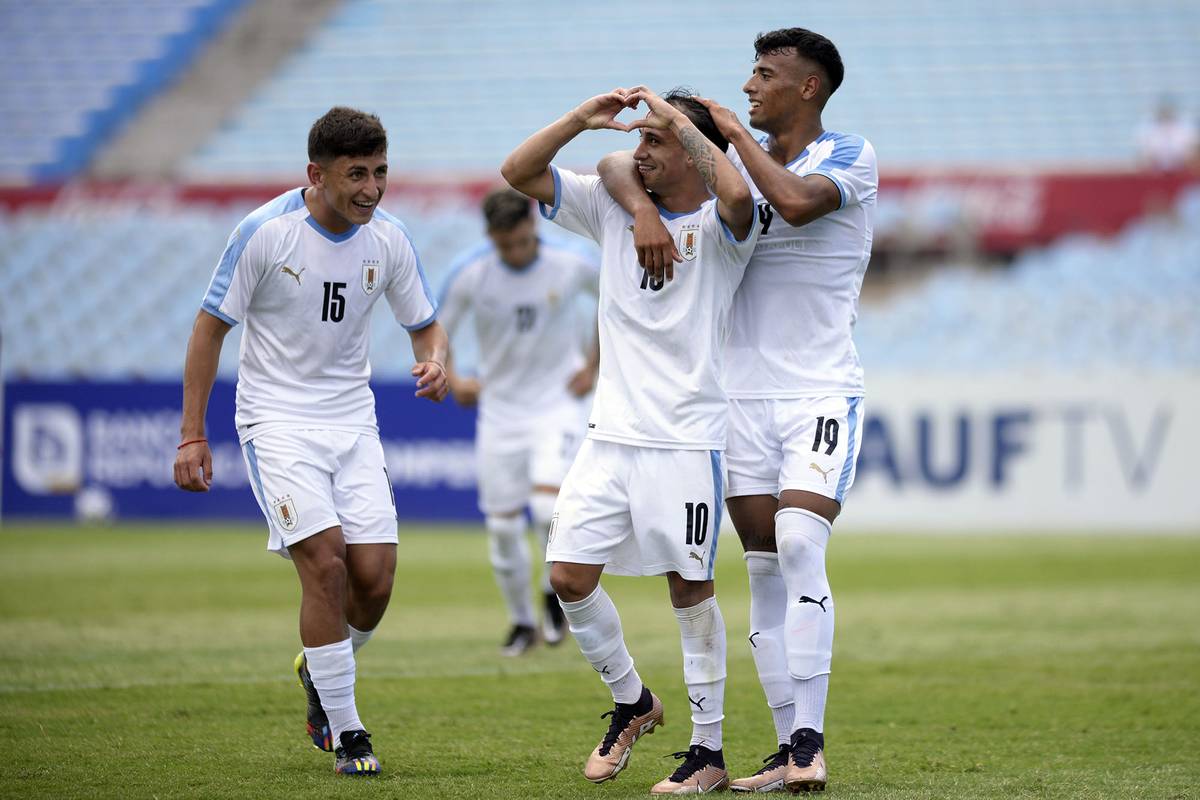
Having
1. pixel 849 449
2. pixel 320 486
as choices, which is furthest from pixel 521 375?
pixel 849 449

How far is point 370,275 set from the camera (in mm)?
5801

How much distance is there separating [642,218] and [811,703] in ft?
5.53

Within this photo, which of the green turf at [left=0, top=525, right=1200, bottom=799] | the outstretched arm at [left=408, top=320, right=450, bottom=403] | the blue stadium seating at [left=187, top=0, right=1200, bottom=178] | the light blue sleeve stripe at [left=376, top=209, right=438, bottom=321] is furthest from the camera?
the blue stadium seating at [left=187, top=0, right=1200, bottom=178]

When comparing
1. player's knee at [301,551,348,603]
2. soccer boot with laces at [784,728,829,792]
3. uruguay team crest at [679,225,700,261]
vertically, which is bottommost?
soccer boot with laces at [784,728,829,792]

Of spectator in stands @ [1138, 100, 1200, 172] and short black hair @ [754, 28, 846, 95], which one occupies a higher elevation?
spectator in stands @ [1138, 100, 1200, 172]

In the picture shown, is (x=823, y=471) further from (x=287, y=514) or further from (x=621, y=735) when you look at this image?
(x=287, y=514)

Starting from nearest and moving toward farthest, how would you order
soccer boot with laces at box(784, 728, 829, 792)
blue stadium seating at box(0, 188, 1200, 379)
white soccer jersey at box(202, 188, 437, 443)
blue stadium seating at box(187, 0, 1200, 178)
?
soccer boot with laces at box(784, 728, 829, 792)
white soccer jersey at box(202, 188, 437, 443)
blue stadium seating at box(0, 188, 1200, 379)
blue stadium seating at box(187, 0, 1200, 178)

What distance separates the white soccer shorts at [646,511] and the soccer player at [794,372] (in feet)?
0.84

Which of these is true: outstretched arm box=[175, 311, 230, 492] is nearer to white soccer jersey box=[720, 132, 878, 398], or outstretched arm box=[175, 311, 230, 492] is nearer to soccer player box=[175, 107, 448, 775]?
soccer player box=[175, 107, 448, 775]

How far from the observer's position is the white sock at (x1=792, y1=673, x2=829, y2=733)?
5102 millimetres

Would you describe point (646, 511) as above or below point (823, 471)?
below

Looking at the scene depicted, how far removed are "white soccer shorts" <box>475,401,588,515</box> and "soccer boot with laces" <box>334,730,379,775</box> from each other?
3875mm

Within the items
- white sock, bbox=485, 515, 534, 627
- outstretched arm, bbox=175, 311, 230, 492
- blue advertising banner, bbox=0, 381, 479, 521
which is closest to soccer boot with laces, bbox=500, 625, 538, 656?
white sock, bbox=485, 515, 534, 627

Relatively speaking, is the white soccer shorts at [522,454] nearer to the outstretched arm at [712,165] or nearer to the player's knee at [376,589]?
the player's knee at [376,589]
